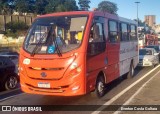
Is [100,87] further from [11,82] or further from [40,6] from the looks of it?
[40,6]

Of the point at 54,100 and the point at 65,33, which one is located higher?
the point at 65,33

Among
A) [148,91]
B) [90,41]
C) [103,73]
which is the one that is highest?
[90,41]

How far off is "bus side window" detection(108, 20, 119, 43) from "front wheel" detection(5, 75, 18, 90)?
451 centimetres

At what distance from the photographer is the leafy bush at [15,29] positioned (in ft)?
247

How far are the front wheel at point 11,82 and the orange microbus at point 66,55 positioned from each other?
3.00m

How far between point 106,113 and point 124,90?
11.4 ft

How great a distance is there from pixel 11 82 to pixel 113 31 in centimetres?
475

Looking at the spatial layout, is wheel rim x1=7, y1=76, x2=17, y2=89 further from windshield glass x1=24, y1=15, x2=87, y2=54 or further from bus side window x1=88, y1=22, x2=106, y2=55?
bus side window x1=88, y1=22, x2=106, y2=55

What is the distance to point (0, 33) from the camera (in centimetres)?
7400

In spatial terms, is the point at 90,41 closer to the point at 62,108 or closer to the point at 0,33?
the point at 62,108

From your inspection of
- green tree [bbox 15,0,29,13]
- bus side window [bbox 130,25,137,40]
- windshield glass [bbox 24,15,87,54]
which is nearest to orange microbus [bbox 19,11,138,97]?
windshield glass [bbox 24,15,87,54]

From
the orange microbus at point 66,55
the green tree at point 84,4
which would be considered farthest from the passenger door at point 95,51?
the green tree at point 84,4

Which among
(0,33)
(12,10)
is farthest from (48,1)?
(0,33)

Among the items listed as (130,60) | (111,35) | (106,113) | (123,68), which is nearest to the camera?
(106,113)
